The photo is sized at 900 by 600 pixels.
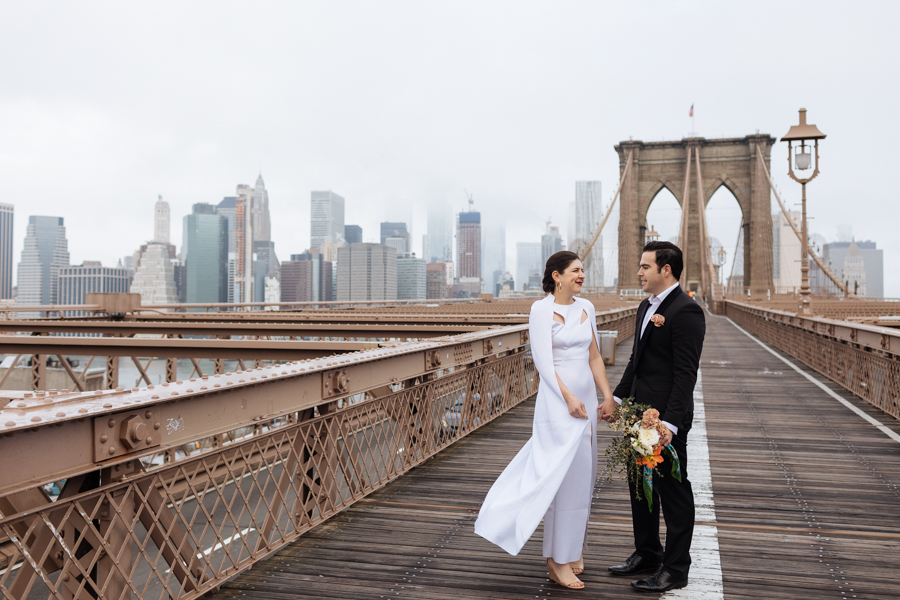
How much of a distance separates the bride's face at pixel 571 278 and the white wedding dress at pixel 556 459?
0.10 metres

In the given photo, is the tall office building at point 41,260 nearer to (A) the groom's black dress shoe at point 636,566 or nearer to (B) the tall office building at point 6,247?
(B) the tall office building at point 6,247

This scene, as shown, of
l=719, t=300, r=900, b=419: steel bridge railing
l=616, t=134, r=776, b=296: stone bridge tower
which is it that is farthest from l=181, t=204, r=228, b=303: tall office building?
l=719, t=300, r=900, b=419: steel bridge railing

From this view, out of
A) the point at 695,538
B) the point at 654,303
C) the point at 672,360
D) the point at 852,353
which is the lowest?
the point at 695,538

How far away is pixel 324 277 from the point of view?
158 metres

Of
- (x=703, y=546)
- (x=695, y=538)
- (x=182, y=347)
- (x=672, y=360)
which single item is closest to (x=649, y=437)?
(x=672, y=360)

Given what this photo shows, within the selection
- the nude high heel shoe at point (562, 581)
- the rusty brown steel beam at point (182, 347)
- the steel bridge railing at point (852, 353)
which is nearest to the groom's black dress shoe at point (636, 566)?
the nude high heel shoe at point (562, 581)

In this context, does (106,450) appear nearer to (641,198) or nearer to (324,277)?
(641,198)

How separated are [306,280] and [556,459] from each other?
157333mm

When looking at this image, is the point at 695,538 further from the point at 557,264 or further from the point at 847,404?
the point at 847,404

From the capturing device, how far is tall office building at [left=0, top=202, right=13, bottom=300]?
14938cm

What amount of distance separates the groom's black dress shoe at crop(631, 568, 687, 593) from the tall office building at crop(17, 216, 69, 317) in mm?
175471

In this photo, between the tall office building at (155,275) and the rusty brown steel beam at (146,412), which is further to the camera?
the tall office building at (155,275)

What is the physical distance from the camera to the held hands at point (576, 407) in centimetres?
346

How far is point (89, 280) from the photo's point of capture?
137 meters
